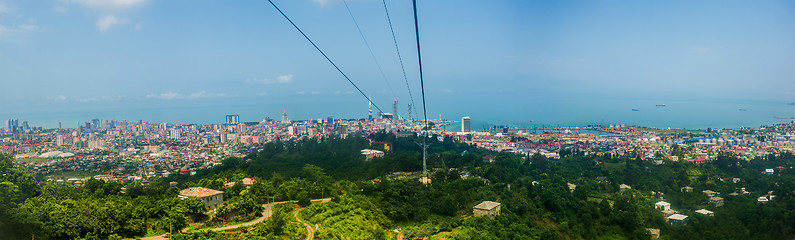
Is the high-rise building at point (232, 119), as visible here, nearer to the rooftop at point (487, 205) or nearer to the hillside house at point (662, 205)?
the rooftop at point (487, 205)

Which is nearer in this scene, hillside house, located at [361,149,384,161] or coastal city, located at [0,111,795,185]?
coastal city, located at [0,111,795,185]

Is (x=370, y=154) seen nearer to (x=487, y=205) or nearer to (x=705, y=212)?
(x=487, y=205)

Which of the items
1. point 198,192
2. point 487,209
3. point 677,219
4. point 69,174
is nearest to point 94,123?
point 69,174

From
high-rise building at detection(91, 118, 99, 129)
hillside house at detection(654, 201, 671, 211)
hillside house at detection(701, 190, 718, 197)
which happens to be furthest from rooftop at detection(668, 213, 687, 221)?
high-rise building at detection(91, 118, 99, 129)

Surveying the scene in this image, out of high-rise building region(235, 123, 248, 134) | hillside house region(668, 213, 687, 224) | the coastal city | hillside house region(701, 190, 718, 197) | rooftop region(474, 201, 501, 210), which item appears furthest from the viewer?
high-rise building region(235, 123, 248, 134)

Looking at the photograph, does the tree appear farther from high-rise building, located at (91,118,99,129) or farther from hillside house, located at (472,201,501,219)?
high-rise building, located at (91,118,99,129)

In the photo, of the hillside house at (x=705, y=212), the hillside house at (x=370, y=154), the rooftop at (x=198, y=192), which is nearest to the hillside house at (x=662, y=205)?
the hillside house at (x=705, y=212)

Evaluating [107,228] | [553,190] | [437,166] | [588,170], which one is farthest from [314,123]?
[107,228]

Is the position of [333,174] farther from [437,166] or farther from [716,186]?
[716,186]
